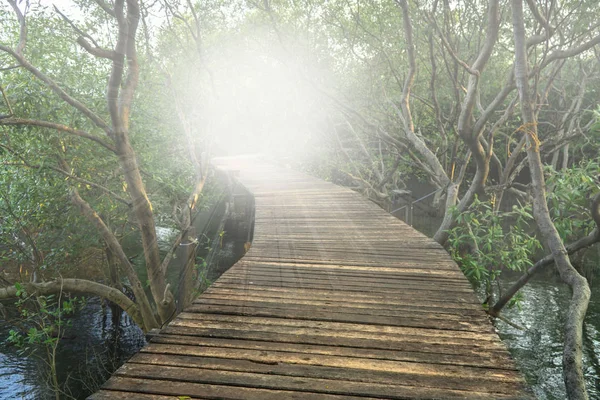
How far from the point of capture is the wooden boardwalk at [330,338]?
8.24 ft

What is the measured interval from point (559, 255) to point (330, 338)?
2.94 metres

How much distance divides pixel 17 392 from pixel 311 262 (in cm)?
748

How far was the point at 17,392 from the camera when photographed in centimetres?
877

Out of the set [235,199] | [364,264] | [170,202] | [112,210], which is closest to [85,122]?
[112,210]

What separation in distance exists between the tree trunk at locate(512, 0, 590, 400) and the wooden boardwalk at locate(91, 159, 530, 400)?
64cm

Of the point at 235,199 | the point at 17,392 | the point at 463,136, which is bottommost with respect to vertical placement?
the point at 17,392

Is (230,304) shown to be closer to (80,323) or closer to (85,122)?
(85,122)

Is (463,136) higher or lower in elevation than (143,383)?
higher

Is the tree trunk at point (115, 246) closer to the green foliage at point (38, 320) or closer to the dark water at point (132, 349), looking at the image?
the green foliage at point (38, 320)

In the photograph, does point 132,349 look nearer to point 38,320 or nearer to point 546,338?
point 38,320

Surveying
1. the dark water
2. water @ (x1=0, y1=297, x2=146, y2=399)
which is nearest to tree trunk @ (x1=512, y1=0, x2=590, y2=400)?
the dark water

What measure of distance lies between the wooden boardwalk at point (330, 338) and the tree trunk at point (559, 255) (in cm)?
64

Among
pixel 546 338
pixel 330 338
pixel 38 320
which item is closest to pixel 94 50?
pixel 330 338

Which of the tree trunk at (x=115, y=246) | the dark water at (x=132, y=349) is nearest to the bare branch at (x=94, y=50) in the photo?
the tree trunk at (x=115, y=246)
